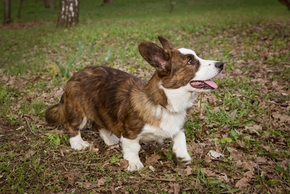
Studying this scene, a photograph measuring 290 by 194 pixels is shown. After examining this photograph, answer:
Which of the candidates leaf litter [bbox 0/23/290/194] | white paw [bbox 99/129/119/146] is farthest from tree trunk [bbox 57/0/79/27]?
white paw [bbox 99/129/119/146]

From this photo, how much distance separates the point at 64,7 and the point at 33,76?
21.5ft

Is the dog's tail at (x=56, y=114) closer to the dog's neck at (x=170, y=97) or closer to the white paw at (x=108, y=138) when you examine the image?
the white paw at (x=108, y=138)

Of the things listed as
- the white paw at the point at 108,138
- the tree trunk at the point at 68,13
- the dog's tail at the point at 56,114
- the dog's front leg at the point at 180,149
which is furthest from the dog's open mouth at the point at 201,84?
the tree trunk at the point at 68,13

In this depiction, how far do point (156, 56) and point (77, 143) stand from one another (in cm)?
172

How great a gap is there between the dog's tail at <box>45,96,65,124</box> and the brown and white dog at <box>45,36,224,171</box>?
27 mm

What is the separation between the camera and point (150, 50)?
3.37 metres

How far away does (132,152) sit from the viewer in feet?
12.4

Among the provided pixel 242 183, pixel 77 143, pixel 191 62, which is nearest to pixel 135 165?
pixel 77 143

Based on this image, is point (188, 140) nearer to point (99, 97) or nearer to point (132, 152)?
point (132, 152)

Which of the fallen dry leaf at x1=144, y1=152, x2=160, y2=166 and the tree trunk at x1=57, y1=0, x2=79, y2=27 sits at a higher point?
the tree trunk at x1=57, y1=0, x2=79, y2=27

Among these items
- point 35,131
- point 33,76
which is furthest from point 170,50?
point 33,76

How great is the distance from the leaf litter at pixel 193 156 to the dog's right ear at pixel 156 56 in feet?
3.65

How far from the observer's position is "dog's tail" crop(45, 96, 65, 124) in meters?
4.51

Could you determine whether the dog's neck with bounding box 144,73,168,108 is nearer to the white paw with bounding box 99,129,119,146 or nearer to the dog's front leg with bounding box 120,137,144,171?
the dog's front leg with bounding box 120,137,144,171
